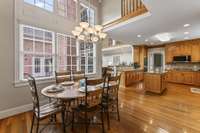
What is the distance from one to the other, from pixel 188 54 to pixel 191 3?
18.2ft

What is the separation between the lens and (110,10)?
583cm

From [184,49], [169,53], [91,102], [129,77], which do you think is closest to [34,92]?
[91,102]

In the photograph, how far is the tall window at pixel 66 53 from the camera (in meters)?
4.48

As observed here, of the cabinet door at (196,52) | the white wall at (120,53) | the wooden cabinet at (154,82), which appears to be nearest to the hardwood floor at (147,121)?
the wooden cabinet at (154,82)

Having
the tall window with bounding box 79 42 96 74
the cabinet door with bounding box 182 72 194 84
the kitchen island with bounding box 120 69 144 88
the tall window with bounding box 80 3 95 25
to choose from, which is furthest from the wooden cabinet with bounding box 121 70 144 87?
the tall window with bounding box 80 3 95 25

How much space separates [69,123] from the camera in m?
2.75

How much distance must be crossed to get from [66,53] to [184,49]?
6759 millimetres

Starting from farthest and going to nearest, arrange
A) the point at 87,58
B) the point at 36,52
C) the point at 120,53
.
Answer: the point at 120,53, the point at 87,58, the point at 36,52

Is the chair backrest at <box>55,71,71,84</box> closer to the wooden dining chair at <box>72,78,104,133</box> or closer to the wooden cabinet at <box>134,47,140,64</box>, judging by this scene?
the wooden dining chair at <box>72,78,104,133</box>

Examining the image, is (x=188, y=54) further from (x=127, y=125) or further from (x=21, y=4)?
(x=21, y=4)

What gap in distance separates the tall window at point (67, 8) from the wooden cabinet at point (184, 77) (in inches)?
241

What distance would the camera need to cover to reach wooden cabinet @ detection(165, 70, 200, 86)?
273 inches

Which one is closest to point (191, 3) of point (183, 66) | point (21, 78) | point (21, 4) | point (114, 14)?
point (114, 14)

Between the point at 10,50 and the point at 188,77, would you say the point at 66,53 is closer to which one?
the point at 10,50
